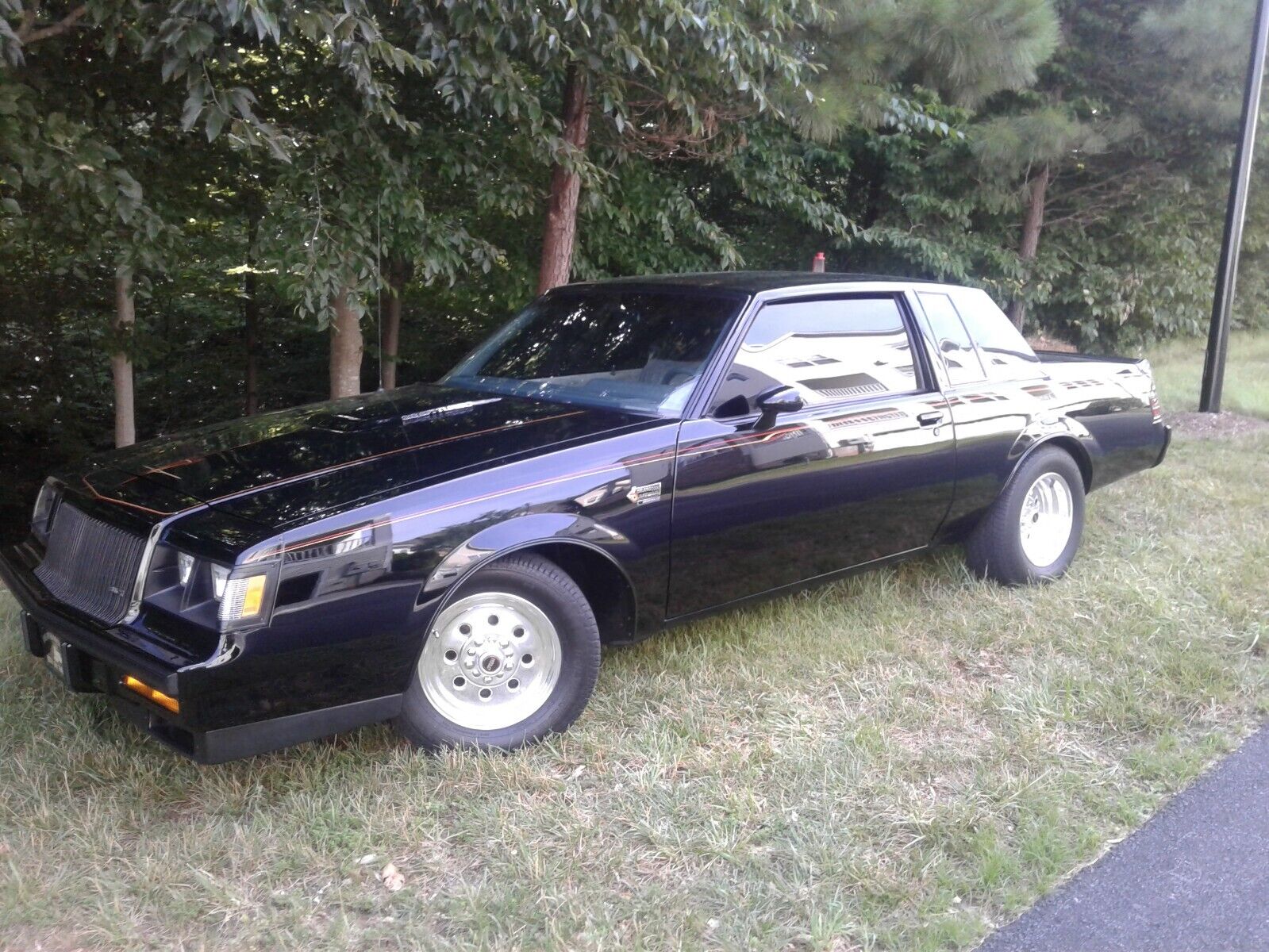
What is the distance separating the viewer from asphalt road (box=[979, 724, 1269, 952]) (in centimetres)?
283

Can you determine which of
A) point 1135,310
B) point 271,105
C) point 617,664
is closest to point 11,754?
point 617,664

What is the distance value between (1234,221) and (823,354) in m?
7.94

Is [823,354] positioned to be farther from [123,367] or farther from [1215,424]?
[1215,424]

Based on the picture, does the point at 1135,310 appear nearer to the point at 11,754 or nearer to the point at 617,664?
the point at 617,664

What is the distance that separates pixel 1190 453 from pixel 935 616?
498cm

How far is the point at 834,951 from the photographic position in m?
2.75

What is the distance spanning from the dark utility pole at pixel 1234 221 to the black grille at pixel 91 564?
10297mm

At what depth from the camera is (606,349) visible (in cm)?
461

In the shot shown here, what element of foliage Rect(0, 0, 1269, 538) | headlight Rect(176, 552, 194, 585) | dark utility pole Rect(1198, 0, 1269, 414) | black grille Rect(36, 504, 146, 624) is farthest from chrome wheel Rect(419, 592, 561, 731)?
dark utility pole Rect(1198, 0, 1269, 414)

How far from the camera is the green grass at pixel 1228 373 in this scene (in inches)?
462

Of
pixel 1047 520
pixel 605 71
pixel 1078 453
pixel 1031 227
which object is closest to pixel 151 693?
pixel 1047 520

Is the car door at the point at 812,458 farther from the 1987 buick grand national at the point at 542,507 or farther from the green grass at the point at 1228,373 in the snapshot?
the green grass at the point at 1228,373

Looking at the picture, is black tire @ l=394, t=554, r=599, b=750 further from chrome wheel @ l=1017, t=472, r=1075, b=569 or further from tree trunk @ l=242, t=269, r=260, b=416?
tree trunk @ l=242, t=269, r=260, b=416

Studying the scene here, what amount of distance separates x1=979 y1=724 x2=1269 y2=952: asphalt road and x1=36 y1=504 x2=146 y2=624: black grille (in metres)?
2.57
